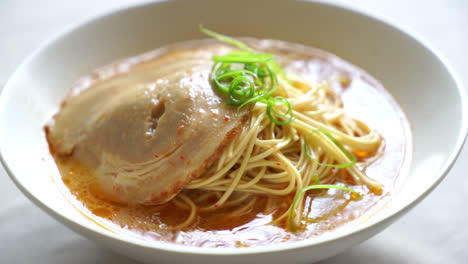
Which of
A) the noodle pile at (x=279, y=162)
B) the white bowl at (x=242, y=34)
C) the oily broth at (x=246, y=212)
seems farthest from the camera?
the noodle pile at (x=279, y=162)

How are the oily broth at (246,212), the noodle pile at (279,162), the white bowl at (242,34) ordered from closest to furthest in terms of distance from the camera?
1. the white bowl at (242,34)
2. the oily broth at (246,212)
3. the noodle pile at (279,162)

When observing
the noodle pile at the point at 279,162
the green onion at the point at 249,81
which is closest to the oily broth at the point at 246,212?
the noodle pile at the point at 279,162

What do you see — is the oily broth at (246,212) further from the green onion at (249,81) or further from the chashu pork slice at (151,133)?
the green onion at (249,81)

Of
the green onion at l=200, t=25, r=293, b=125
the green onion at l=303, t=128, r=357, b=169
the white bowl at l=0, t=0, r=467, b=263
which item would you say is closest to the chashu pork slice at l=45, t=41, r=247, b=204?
the green onion at l=200, t=25, r=293, b=125

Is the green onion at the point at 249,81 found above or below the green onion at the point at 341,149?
above

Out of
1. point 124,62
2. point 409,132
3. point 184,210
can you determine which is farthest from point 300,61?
point 184,210

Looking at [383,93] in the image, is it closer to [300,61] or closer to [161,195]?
[300,61]

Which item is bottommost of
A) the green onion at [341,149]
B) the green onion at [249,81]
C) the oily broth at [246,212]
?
the oily broth at [246,212]
